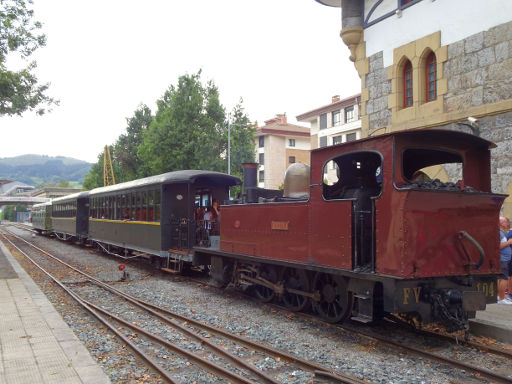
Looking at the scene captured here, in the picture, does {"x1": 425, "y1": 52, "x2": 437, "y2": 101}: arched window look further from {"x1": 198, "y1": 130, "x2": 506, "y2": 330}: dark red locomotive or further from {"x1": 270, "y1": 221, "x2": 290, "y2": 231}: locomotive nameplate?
{"x1": 270, "y1": 221, "x2": 290, "y2": 231}: locomotive nameplate

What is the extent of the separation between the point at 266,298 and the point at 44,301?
14.8 ft

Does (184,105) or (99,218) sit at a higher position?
(184,105)

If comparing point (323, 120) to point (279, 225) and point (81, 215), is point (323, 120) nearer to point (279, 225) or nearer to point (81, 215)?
point (81, 215)

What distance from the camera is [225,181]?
12.8 m

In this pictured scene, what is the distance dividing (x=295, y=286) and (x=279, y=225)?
1.15m

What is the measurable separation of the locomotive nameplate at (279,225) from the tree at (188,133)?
19.6 m

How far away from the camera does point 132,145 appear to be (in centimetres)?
4294

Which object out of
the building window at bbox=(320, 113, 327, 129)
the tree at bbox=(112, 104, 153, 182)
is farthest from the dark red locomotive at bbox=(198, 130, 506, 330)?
the building window at bbox=(320, 113, 327, 129)

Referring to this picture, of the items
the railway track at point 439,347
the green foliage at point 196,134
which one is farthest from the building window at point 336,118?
the railway track at point 439,347

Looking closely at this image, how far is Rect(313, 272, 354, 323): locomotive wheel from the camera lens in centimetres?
662

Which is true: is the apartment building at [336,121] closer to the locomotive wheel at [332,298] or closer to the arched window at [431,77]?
the arched window at [431,77]

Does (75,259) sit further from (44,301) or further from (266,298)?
(266,298)

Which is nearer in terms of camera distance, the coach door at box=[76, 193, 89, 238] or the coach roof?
the coach roof

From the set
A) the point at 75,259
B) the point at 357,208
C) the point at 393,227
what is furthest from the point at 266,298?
the point at 75,259
